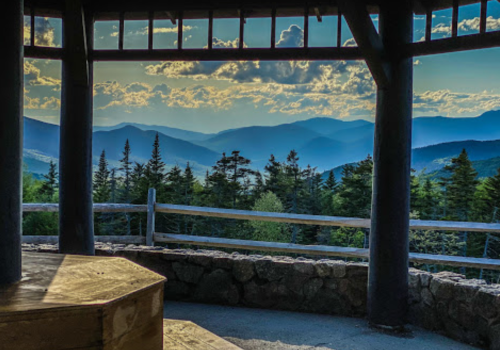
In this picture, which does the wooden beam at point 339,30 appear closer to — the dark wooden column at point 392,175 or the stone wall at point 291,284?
the dark wooden column at point 392,175

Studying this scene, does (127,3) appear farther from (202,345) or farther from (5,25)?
(202,345)

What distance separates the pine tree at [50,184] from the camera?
4634 centimetres

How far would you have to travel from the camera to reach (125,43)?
16.8 feet

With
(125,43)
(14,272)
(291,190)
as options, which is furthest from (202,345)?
(291,190)

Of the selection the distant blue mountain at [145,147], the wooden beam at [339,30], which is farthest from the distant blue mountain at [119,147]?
the wooden beam at [339,30]

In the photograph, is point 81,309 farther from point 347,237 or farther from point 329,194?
point 347,237

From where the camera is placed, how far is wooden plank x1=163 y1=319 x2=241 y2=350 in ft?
10.1

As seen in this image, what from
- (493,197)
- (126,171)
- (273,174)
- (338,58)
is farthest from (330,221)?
(273,174)

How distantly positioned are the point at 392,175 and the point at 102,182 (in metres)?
38.7

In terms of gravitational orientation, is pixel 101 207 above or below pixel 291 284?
above

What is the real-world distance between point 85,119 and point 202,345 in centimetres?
293

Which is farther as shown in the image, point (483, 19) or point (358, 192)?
point (358, 192)

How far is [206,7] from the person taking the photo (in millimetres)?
4922

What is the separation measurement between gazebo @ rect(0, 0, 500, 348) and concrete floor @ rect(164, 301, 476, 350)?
29 cm
